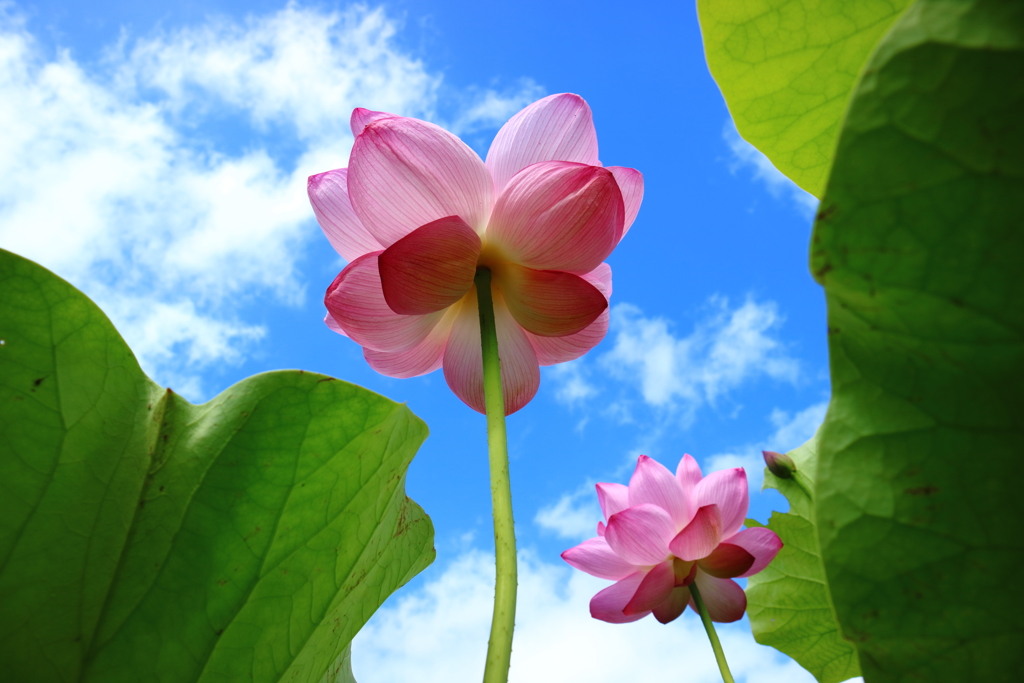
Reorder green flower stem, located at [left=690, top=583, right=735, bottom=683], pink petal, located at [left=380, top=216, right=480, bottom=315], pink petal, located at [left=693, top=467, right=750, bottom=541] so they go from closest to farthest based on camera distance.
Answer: pink petal, located at [left=380, top=216, right=480, bottom=315]
green flower stem, located at [left=690, top=583, right=735, bottom=683]
pink petal, located at [left=693, top=467, right=750, bottom=541]

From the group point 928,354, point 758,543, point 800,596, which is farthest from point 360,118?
point 800,596

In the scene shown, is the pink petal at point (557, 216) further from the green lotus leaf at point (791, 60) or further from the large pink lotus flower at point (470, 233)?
the green lotus leaf at point (791, 60)

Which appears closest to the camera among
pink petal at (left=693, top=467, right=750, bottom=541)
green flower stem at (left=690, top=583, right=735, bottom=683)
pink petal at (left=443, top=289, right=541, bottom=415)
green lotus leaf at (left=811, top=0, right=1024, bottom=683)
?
green lotus leaf at (left=811, top=0, right=1024, bottom=683)

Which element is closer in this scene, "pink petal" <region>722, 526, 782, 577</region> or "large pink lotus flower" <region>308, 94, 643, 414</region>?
"large pink lotus flower" <region>308, 94, 643, 414</region>

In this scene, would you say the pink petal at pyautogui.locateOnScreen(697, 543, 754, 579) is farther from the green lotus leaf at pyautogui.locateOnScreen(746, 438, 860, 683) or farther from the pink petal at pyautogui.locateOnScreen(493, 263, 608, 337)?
the pink petal at pyautogui.locateOnScreen(493, 263, 608, 337)

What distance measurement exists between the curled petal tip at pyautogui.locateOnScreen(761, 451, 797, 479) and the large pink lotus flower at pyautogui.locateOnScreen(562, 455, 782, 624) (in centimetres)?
6

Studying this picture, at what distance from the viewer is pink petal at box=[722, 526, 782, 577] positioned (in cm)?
98

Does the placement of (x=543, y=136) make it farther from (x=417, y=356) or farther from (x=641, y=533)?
(x=641, y=533)

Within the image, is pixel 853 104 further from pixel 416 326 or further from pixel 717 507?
pixel 717 507

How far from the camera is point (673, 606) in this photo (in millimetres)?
1085

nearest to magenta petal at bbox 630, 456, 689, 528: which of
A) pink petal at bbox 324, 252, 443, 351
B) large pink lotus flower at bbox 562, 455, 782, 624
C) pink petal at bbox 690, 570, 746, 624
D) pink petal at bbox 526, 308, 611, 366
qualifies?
large pink lotus flower at bbox 562, 455, 782, 624

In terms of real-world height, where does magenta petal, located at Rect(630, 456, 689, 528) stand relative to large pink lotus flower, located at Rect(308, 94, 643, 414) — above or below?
above

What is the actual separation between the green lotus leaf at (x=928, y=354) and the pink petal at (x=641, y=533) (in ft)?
2.24

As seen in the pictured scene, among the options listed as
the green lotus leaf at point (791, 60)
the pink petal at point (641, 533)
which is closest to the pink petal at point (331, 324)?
the green lotus leaf at point (791, 60)
